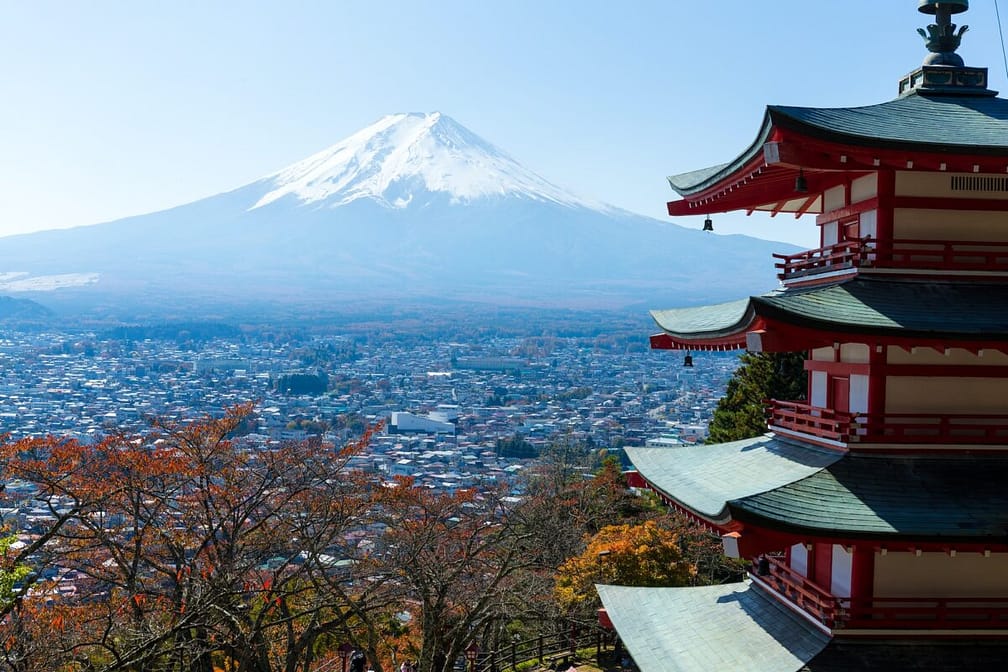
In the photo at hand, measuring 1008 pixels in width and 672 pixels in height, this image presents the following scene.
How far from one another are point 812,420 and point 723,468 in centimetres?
132

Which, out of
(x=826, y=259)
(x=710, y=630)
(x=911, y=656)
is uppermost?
(x=826, y=259)

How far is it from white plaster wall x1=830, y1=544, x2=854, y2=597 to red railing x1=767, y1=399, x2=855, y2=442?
3.34 ft

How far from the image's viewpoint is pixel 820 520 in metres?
7.64

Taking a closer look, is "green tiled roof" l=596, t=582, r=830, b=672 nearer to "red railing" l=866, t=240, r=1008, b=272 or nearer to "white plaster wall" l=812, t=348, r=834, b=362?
"white plaster wall" l=812, t=348, r=834, b=362

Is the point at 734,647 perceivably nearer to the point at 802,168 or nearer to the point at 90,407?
the point at 802,168

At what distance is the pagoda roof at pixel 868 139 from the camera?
26.5 feet

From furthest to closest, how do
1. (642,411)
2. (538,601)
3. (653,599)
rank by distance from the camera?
(642,411), (538,601), (653,599)

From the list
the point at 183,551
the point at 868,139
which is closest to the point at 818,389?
the point at 868,139

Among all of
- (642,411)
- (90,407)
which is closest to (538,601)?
(90,407)

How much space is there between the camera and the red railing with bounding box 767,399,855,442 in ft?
28.1

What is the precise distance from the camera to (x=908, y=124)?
8719mm

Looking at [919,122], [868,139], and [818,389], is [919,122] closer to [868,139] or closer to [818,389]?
[868,139]

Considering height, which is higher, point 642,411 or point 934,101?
point 934,101

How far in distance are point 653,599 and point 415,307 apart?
153 m
